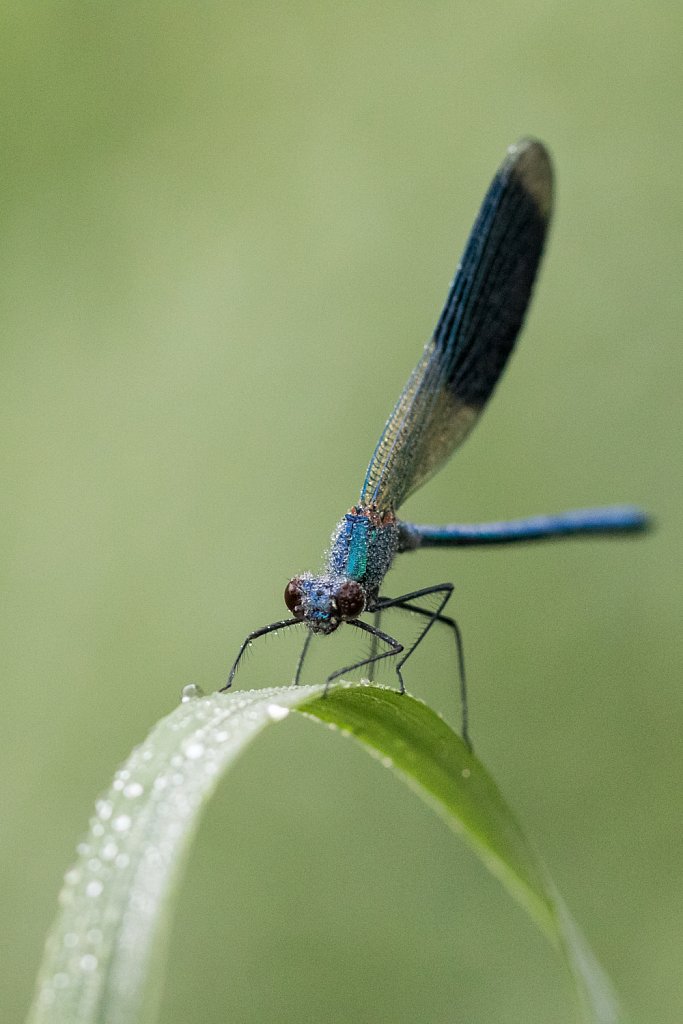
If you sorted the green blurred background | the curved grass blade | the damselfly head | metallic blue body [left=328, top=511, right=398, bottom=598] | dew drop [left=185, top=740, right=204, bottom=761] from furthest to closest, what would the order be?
the green blurred background
metallic blue body [left=328, top=511, right=398, bottom=598]
the damselfly head
dew drop [left=185, top=740, right=204, bottom=761]
the curved grass blade

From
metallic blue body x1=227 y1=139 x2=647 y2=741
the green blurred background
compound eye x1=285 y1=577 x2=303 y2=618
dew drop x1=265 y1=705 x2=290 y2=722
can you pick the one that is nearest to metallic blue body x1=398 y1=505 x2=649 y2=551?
metallic blue body x1=227 y1=139 x2=647 y2=741

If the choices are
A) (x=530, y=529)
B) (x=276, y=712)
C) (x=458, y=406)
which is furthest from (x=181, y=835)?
(x=458, y=406)

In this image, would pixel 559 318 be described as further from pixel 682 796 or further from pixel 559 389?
pixel 682 796

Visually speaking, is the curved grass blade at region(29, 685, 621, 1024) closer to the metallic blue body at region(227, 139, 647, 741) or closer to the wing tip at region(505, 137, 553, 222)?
the metallic blue body at region(227, 139, 647, 741)

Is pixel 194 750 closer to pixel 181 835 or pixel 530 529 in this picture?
pixel 181 835

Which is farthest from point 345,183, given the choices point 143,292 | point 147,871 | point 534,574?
point 147,871

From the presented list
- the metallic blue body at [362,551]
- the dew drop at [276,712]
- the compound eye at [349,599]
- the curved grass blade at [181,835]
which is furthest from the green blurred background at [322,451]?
the dew drop at [276,712]
